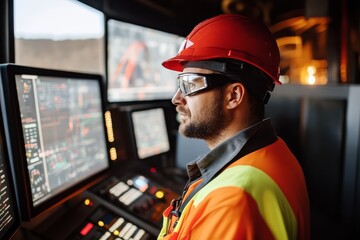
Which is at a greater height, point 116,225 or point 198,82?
point 198,82

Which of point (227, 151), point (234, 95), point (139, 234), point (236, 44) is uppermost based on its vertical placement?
point (236, 44)

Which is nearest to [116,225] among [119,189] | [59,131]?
[119,189]

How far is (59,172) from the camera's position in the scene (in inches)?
48.6

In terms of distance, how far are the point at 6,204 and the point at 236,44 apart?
792mm

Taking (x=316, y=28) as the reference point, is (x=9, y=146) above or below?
below

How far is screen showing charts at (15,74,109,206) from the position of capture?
1.08 m

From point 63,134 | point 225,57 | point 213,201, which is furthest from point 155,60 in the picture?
point 213,201

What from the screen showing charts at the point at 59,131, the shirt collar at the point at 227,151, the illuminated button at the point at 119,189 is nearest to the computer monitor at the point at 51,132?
the screen showing charts at the point at 59,131

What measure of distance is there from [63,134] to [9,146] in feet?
1.01

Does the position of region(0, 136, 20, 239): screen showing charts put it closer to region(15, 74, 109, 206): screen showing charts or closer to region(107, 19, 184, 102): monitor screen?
region(15, 74, 109, 206): screen showing charts

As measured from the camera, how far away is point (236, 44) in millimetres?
989

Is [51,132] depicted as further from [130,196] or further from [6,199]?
[130,196]

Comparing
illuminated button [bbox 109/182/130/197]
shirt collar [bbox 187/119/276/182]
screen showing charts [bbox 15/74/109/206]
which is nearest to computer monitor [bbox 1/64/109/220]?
screen showing charts [bbox 15/74/109/206]

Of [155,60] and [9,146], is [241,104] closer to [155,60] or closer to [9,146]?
[9,146]
